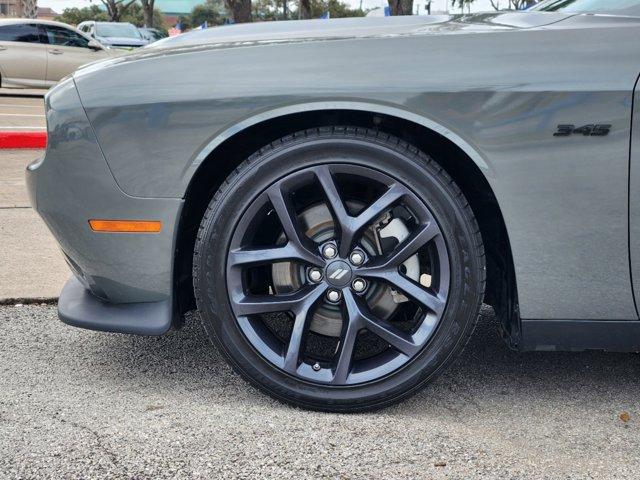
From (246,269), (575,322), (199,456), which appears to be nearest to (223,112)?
(246,269)

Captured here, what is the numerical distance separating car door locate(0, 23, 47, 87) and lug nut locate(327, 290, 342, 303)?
47.7 ft

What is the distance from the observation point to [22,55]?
15344 mm

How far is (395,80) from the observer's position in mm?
2330

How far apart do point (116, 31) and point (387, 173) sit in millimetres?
25085

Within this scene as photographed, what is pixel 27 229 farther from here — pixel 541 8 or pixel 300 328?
pixel 541 8

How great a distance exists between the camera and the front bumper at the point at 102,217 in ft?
7.97

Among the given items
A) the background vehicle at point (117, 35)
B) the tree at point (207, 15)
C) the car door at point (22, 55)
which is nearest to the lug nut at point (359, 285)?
the car door at point (22, 55)

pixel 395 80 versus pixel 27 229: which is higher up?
pixel 395 80

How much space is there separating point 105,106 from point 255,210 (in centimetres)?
56

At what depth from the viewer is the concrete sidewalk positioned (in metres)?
3.78

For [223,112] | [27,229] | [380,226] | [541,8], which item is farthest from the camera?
[27,229]

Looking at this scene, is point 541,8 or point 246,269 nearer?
point 246,269

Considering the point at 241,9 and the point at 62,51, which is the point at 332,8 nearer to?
the point at 241,9

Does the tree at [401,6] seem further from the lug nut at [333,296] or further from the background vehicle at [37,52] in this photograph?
the lug nut at [333,296]
